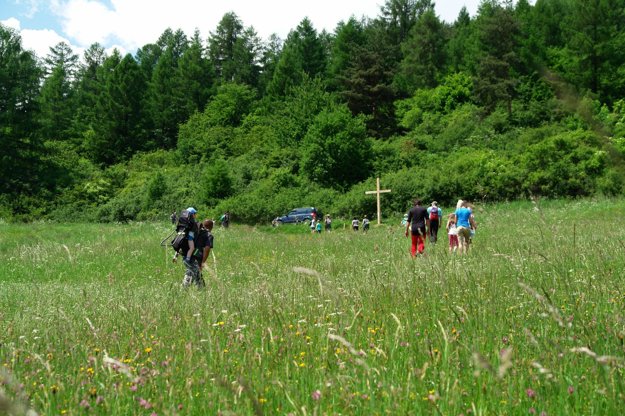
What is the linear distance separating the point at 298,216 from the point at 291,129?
51.4 ft

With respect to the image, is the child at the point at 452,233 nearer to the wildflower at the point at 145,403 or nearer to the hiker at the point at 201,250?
the hiker at the point at 201,250

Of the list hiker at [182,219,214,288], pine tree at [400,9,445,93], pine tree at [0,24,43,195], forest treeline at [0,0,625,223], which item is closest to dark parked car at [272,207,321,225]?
forest treeline at [0,0,625,223]

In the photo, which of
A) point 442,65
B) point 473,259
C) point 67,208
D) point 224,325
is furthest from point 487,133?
point 224,325

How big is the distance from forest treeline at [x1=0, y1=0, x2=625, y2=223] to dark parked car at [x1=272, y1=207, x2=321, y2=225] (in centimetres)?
136

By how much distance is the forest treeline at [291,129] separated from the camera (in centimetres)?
3853

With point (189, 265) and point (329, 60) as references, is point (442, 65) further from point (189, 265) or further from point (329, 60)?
point (189, 265)

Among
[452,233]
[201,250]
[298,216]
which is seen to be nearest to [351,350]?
[201,250]

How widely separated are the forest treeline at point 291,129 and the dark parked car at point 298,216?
4.45 ft

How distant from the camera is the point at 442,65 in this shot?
207 feet

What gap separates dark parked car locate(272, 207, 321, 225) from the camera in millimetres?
38344

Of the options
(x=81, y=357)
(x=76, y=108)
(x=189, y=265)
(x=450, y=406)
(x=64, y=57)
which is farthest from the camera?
(x=64, y=57)

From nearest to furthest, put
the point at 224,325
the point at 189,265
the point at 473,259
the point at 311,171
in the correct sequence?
the point at 224,325 → the point at 473,259 → the point at 189,265 → the point at 311,171

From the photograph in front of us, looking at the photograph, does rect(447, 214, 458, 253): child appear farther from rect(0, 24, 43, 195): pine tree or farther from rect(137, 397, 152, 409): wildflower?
rect(0, 24, 43, 195): pine tree

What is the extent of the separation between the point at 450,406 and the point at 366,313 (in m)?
1.96
